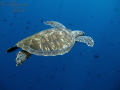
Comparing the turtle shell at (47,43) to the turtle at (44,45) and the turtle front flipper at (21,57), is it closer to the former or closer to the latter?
the turtle at (44,45)

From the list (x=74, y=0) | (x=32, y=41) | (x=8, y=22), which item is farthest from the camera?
(x=74, y=0)

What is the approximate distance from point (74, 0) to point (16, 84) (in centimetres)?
316

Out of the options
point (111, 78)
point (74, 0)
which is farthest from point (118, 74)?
point (74, 0)

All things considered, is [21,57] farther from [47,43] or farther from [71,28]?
[71,28]

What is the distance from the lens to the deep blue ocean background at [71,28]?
3.93 meters

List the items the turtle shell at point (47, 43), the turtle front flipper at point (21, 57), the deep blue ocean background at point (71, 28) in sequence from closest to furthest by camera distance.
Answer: the turtle front flipper at point (21, 57) < the turtle shell at point (47, 43) < the deep blue ocean background at point (71, 28)

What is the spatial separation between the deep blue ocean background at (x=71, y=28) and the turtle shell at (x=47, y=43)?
108cm

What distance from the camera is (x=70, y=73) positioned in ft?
13.8

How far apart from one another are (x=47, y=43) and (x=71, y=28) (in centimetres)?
152

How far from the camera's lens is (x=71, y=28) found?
4.09 meters

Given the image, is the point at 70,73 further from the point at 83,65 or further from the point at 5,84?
the point at 5,84

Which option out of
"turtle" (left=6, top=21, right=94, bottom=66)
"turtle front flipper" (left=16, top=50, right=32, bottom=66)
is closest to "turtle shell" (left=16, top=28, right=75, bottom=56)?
"turtle" (left=6, top=21, right=94, bottom=66)

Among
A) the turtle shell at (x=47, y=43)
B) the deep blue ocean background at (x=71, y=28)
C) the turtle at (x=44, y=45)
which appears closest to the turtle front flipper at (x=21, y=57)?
the turtle at (x=44, y=45)

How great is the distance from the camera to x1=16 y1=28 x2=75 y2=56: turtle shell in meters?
2.67
